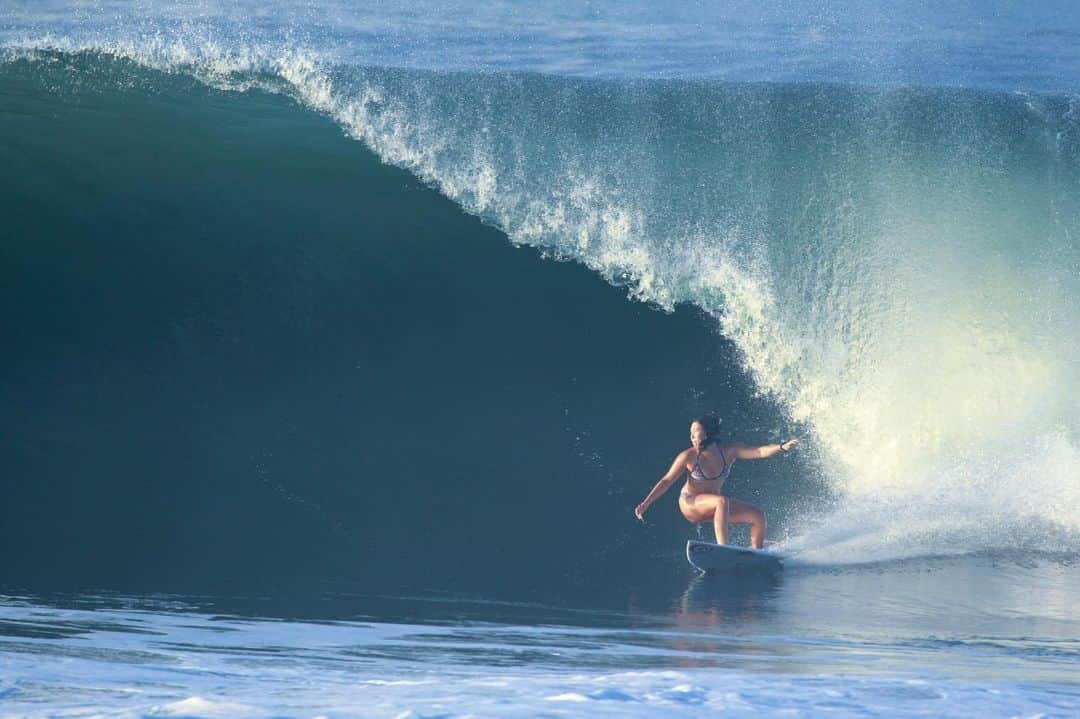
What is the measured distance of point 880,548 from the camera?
6.80m

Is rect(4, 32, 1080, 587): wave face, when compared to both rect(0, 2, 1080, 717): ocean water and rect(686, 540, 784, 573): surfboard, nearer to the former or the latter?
rect(0, 2, 1080, 717): ocean water

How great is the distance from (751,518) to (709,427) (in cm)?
56

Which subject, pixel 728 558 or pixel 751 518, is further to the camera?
pixel 751 518

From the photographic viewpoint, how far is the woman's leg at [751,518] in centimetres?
657

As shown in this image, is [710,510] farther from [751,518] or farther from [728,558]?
[728,558]

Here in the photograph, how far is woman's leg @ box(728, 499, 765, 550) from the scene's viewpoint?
6.57 meters

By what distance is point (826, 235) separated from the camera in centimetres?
961

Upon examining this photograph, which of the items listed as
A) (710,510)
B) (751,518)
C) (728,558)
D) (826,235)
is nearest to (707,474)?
(710,510)

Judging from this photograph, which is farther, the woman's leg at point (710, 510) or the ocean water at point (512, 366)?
the woman's leg at point (710, 510)

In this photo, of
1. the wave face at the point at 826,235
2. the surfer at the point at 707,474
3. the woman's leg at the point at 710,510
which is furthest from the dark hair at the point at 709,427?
the wave face at the point at 826,235

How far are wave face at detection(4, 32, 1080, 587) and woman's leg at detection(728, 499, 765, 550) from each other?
0.41 meters

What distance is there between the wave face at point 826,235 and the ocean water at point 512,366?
3 cm

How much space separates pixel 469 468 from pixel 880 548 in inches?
97.3

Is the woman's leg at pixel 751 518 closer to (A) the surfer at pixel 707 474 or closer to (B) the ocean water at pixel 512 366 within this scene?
(A) the surfer at pixel 707 474
